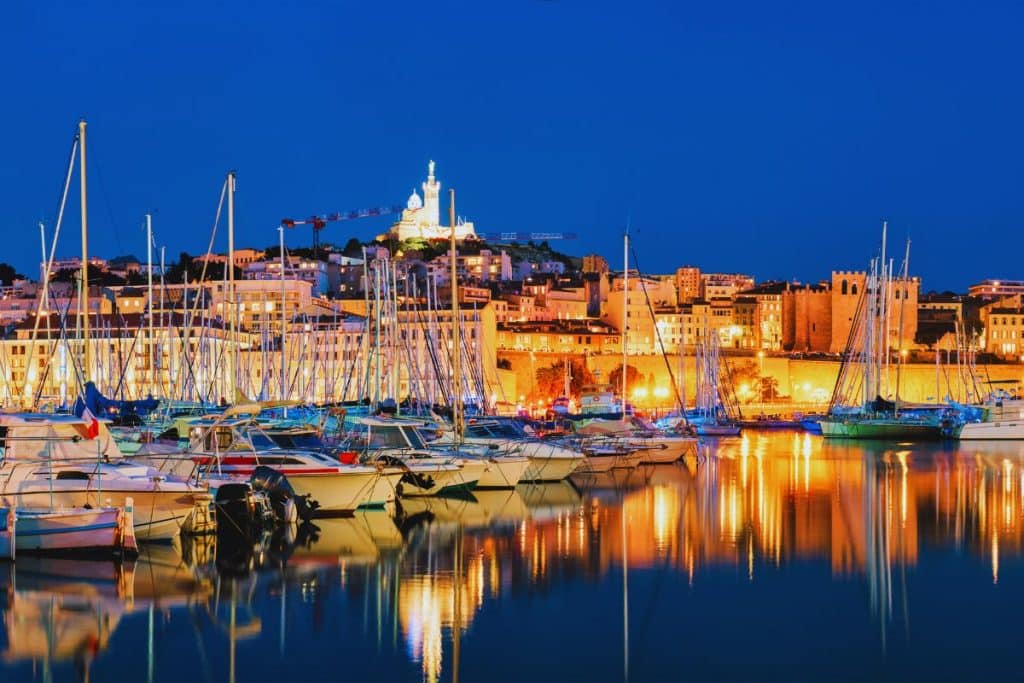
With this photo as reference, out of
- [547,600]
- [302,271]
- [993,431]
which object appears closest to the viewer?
[547,600]

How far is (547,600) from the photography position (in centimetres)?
1580

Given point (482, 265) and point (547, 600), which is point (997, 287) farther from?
point (547, 600)

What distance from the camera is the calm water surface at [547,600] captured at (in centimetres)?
1273

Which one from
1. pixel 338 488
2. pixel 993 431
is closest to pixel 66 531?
pixel 338 488

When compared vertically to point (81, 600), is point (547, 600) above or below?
below

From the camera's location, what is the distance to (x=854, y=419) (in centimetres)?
5662

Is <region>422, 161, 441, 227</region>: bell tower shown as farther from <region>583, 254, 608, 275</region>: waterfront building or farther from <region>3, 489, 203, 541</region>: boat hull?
<region>3, 489, 203, 541</region>: boat hull

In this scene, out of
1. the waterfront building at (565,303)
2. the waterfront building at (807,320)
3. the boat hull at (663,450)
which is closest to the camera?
the boat hull at (663,450)

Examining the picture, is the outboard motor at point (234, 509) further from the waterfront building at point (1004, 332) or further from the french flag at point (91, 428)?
the waterfront building at point (1004, 332)

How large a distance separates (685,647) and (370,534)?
26.1 ft

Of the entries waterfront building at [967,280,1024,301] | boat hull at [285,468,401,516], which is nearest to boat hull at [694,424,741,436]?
boat hull at [285,468,401,516]

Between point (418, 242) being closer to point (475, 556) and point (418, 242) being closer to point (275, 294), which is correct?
point (275, 294)

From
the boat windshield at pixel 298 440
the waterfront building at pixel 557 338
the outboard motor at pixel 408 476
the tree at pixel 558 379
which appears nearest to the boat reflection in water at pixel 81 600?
the boat windshield at pixel 298 440

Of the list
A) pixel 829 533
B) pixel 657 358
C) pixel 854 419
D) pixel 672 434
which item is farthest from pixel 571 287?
pixel 829 533
